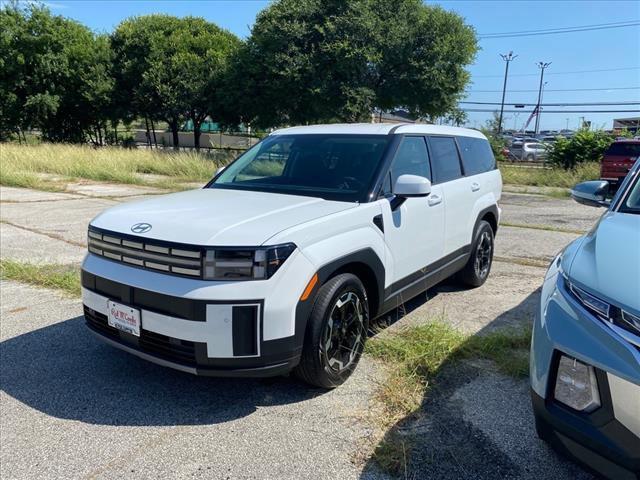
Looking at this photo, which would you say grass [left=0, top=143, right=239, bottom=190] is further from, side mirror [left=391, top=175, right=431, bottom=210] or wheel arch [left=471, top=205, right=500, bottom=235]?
side mirror [left=391, top=175, right=431, bottom=210]

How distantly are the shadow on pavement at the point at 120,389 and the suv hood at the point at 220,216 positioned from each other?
108 cm

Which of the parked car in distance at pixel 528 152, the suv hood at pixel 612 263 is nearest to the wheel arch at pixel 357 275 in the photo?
the suv hood at pixel 612 263

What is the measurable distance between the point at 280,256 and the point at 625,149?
1835cm

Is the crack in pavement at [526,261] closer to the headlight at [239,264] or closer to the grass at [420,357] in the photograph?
the grass at [420,357]

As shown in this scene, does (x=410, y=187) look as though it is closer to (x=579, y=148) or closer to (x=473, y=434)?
(x=473, y=434)

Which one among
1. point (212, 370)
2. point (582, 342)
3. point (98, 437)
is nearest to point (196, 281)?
point (212, 370)

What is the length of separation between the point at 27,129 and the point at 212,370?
33455 mm

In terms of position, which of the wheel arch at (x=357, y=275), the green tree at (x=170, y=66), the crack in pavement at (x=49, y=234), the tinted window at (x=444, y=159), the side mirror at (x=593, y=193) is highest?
the green tree at (x=170, y=66)

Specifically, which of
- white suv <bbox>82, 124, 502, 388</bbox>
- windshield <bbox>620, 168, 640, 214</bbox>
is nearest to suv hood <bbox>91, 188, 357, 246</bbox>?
white suv <bbox>82, 124, 502, 388</bbox>

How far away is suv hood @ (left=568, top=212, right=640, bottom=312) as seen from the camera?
2.10 meters

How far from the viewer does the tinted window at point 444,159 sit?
4633 millimetres

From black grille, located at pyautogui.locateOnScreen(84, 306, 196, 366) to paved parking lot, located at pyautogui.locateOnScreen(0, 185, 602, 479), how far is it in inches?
15.6

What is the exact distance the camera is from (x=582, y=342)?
209 cm

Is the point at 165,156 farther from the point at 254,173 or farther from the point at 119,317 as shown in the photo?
the point at 119,317
